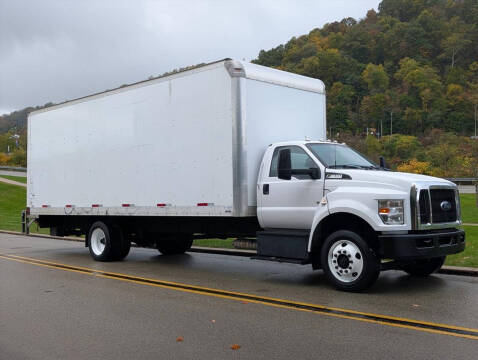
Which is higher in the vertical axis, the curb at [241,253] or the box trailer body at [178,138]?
the box trailer body at [178,138]

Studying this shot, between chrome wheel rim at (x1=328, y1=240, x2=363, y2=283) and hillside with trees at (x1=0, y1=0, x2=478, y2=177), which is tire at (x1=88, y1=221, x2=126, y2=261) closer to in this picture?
chrome wheel rim at (x1=328, y1=240, x2=363, y2=283)

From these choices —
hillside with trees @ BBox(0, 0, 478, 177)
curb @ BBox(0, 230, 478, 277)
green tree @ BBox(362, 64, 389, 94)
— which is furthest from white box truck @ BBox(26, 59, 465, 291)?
green tree @ BBox(362, 64, 389, 94)

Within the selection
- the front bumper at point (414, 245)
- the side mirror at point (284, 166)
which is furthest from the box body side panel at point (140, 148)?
the front bumper at point (414, 245)

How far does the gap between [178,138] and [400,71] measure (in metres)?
121

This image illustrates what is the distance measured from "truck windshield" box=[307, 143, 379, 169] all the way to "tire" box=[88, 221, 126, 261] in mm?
5387

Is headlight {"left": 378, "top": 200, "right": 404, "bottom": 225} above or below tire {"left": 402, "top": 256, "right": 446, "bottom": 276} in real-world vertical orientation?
above

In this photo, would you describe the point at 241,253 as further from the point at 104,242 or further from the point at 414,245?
the point at 414,245

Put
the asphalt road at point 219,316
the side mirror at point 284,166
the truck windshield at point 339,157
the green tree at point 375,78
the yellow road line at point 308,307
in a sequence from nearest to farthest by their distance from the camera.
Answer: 1. the asphalt road at point 219,316
2. the yellow road line at point 308,307
3. the truck windshield at point 339,157
4. the side mirror at point 284,166
5. the green tree at point 375,78

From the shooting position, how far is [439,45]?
5133 inches

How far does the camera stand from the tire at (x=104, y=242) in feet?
39.1

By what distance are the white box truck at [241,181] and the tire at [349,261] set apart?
16 millimetres

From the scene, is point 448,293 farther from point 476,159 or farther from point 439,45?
point 439,45

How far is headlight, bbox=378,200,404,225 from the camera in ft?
24.7

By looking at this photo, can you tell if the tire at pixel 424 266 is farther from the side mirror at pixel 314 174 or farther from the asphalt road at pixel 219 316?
the side mirror at pixel 314 174
